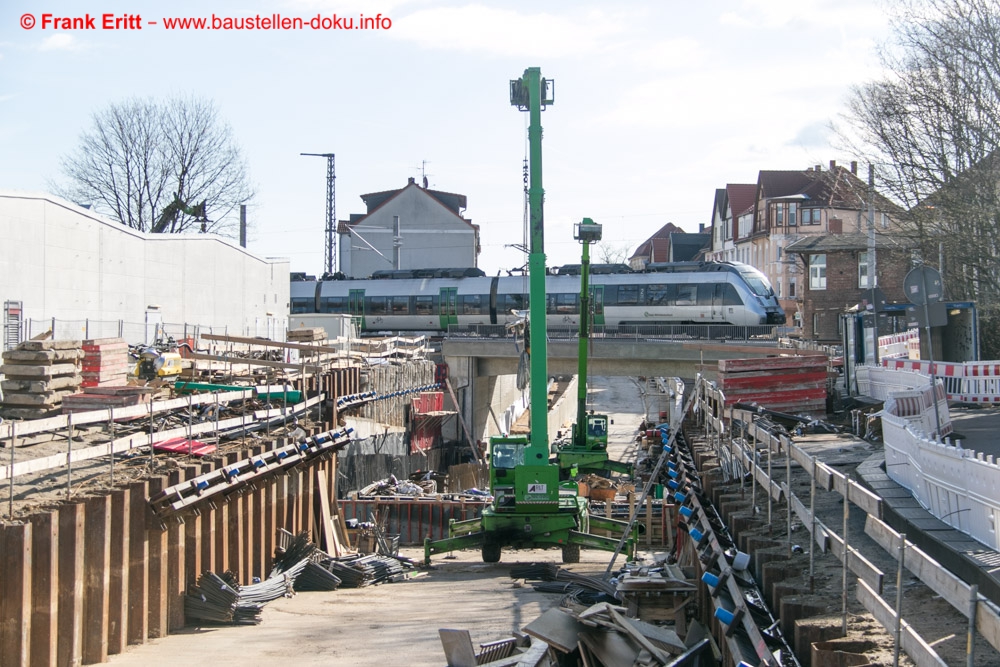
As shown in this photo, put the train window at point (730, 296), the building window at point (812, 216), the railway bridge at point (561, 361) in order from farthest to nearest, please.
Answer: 1. the building window at point (812, 216)
2. the train window at point (730, 296)
3. the railway bridge at point (561, 361)

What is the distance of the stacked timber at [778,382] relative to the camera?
1977 cm

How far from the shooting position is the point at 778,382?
20.2 m

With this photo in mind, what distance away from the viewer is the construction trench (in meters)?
6.32

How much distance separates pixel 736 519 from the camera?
9.38 meters

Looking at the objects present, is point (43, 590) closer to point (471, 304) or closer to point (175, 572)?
point (175, 572)

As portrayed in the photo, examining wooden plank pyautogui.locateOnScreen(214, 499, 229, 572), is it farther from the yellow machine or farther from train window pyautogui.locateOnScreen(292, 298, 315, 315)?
train window pyautogui.locateOnScreen(292, 298, 315, 315)

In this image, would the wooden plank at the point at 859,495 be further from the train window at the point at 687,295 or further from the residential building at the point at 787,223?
the residential building at the point at 787,223

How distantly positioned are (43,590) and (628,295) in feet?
108

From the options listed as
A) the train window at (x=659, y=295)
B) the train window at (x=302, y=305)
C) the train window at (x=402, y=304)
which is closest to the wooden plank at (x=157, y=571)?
the train window at (x=659, y=295)

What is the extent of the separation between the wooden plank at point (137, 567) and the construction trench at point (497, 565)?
2 cm

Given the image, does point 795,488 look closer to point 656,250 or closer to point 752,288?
point 752,288

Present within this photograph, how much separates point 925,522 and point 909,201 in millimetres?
23437

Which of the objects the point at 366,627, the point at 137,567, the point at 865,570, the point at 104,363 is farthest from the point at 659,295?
the point at 865,570

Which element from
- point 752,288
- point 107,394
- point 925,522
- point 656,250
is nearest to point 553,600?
point 925,522
